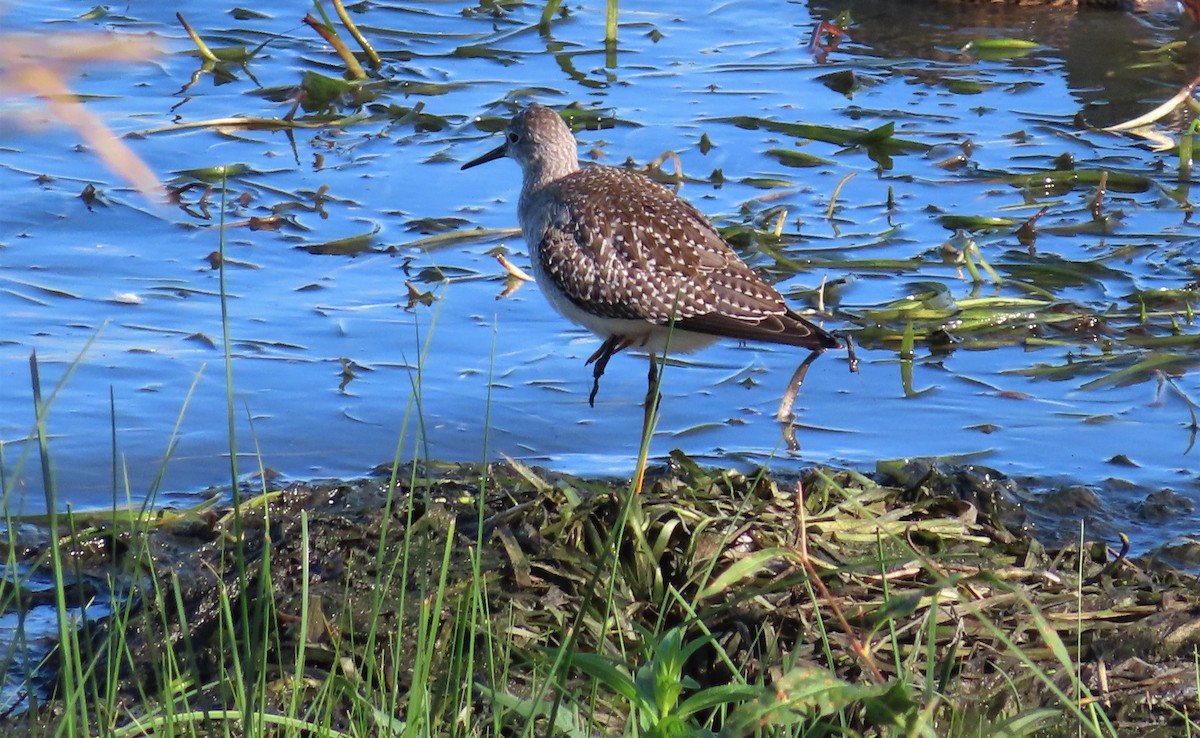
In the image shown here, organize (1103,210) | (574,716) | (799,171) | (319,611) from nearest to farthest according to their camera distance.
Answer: (574,716)
(319,611)
(1103,210)
(799,171)

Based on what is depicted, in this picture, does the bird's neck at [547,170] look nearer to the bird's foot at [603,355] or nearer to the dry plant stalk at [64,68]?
the bird's foot at [603,355]

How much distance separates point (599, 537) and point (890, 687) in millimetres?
1688

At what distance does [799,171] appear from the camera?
7992mm

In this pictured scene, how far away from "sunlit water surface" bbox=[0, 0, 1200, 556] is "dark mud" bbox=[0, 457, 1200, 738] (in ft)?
1.32

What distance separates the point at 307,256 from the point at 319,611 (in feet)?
11.2

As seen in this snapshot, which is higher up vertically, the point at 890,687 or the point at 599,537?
the point at 890,687

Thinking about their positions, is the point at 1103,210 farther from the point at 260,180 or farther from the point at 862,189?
the point at 260,180

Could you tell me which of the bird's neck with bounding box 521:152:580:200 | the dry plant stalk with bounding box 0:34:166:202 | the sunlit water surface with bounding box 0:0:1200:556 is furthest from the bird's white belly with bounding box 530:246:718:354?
the dry plant stalk with bounding box 0:34:166:202

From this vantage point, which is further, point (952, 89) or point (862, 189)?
point (952, 89)

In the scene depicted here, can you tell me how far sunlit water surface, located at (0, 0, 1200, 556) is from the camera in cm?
534

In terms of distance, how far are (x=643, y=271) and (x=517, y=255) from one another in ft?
5.91

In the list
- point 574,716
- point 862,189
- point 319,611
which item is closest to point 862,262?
point 862,189

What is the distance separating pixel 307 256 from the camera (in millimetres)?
6812

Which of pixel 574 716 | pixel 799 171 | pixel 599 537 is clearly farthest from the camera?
pixel 799 171
